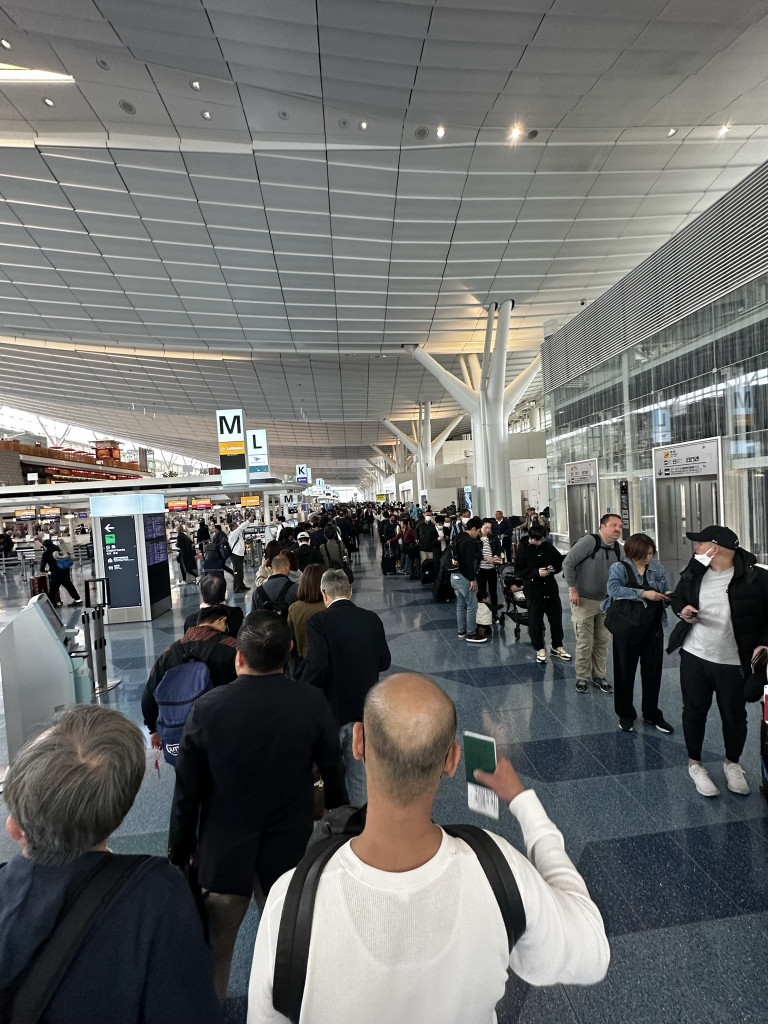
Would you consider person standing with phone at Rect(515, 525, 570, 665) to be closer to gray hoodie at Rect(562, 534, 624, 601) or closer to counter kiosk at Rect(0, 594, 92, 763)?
gray hoodie at Rect(562, 534, 624, 601)

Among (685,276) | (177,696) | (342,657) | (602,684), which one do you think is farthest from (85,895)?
(685,276)

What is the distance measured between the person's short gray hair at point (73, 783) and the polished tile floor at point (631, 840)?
6.04 ft

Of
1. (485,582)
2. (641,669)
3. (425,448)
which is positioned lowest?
(641,669)

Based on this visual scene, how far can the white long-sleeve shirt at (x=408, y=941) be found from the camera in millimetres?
948

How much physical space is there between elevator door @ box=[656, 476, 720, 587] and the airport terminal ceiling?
693cm

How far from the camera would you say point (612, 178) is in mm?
12609

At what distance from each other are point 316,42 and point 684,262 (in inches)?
309

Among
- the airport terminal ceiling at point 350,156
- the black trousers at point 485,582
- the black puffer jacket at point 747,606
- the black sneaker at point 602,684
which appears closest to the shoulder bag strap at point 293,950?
the black puffer jacket at point 747,606

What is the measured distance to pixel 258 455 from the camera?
15.4 m

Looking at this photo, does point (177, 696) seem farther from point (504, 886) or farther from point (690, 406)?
point (690, 406)

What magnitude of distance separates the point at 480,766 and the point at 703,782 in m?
3.35

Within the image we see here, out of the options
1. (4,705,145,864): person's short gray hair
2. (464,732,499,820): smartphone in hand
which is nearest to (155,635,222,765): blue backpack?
(4,705,145,864): person's short gray hair

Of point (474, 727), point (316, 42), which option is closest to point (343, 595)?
point (474, 727)

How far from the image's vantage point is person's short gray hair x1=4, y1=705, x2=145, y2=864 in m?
1.05
